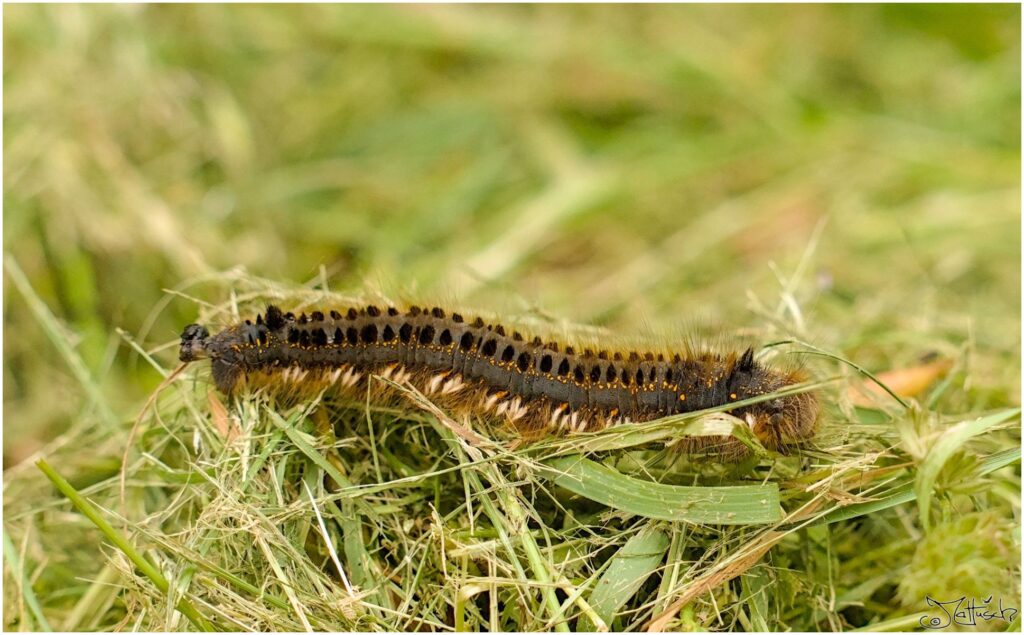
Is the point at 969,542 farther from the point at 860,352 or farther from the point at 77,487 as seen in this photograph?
the point at 77,487

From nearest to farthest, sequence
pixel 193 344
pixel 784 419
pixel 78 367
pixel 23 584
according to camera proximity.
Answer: pixel 784 419 < pixel 23 584 < pixel 193 344 < pixel 78 367

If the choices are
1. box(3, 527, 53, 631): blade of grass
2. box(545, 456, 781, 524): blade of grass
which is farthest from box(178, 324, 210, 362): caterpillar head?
box(545, 456, 781, 524): blade of grass

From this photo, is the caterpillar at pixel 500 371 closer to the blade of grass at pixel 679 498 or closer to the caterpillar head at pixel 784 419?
the caterpillar head at pixel 784 419

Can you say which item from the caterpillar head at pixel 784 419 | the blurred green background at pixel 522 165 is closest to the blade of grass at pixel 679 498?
the caterpillar head at pixel 784 419

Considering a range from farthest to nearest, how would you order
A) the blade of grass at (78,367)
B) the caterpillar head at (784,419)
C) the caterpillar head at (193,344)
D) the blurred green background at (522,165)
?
the blurred green background at (522,165), the blade of grass at (78,367), the caterpillar head at (193,344), the caterpillar head at (784,419)

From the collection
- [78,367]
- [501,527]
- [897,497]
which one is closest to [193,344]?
[78,367]

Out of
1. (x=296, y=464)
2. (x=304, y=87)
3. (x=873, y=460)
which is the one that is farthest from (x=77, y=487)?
(x=304, y=87)

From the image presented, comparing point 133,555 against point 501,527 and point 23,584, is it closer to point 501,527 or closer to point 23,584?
point 23,584
